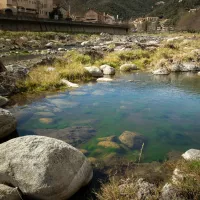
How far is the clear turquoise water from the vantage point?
7055mm

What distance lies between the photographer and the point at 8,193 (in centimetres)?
414

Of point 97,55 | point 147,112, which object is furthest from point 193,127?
point 97,55

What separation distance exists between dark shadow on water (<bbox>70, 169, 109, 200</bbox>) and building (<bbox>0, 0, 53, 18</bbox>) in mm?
63226

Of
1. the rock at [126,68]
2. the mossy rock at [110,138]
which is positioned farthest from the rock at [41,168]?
the rock at [126,68]

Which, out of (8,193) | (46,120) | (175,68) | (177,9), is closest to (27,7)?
(175,68)

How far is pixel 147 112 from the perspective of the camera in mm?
9711

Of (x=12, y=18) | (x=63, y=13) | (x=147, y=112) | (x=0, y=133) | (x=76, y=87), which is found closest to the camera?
(x=0, y=133)

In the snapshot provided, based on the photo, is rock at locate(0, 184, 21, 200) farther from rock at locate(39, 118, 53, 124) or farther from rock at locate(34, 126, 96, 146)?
rock at locate(39, 118, 53, 124)

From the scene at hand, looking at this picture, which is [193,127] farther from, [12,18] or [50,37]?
[12,18]

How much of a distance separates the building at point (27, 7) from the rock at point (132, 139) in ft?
202

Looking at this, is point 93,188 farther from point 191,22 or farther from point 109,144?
point 191,22

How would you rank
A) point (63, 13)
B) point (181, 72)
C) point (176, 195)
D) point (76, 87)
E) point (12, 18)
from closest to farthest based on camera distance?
point (176, 195) → point (76, 87) → point (181, 72) → point (12, 18) → point (63, 13)

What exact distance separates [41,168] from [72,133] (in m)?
3.35

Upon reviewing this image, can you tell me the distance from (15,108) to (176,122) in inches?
252
